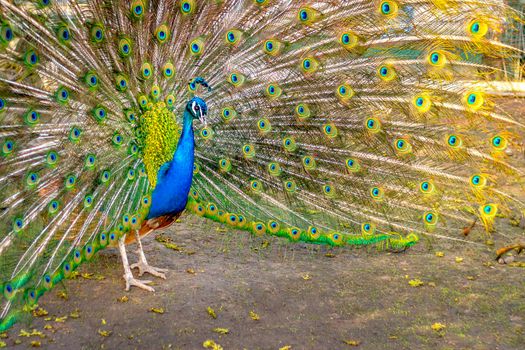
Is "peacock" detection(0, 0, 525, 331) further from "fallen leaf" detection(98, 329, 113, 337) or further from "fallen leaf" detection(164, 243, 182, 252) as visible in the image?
"fallen leaf" detection(164, 243, 182, 252)

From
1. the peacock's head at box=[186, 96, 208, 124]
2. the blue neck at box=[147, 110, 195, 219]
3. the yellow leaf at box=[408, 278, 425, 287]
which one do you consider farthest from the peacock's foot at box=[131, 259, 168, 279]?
the yellow leaf at box=[408, 278, 425, 287]

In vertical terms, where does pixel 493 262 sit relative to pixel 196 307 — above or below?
above

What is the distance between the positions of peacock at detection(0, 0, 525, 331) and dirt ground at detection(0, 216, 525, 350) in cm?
45

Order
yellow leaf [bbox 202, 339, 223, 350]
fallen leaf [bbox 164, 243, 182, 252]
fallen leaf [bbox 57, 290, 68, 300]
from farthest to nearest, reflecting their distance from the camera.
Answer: fallen leaf [bbox 164, 243, 182, 252] → fallen leaf [bbox 57, 290, 68, 300] → yellow leaf [bbox 202, 339, 223, 350]

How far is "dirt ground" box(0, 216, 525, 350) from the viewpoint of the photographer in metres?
3.47

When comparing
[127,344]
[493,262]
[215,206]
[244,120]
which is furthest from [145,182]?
[493,262]

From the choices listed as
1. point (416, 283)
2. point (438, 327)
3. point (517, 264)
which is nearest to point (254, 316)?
point (438, 327)

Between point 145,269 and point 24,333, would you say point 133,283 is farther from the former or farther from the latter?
point 24,333

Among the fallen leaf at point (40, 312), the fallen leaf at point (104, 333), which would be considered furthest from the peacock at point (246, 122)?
the fallen leaf at point (40, 312)

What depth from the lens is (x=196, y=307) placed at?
12.7ft

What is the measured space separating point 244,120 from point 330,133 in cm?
58

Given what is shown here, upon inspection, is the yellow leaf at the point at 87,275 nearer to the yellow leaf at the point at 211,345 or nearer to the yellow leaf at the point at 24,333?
the yellow leaf at the point at 24,333

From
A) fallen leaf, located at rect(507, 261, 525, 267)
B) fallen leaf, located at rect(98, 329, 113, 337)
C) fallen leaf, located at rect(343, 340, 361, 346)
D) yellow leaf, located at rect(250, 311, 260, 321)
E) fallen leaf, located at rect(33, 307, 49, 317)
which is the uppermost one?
fallen leaf, located at rect(507, 261, 525, 267)

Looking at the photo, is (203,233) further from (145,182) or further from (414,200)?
(414,200)
